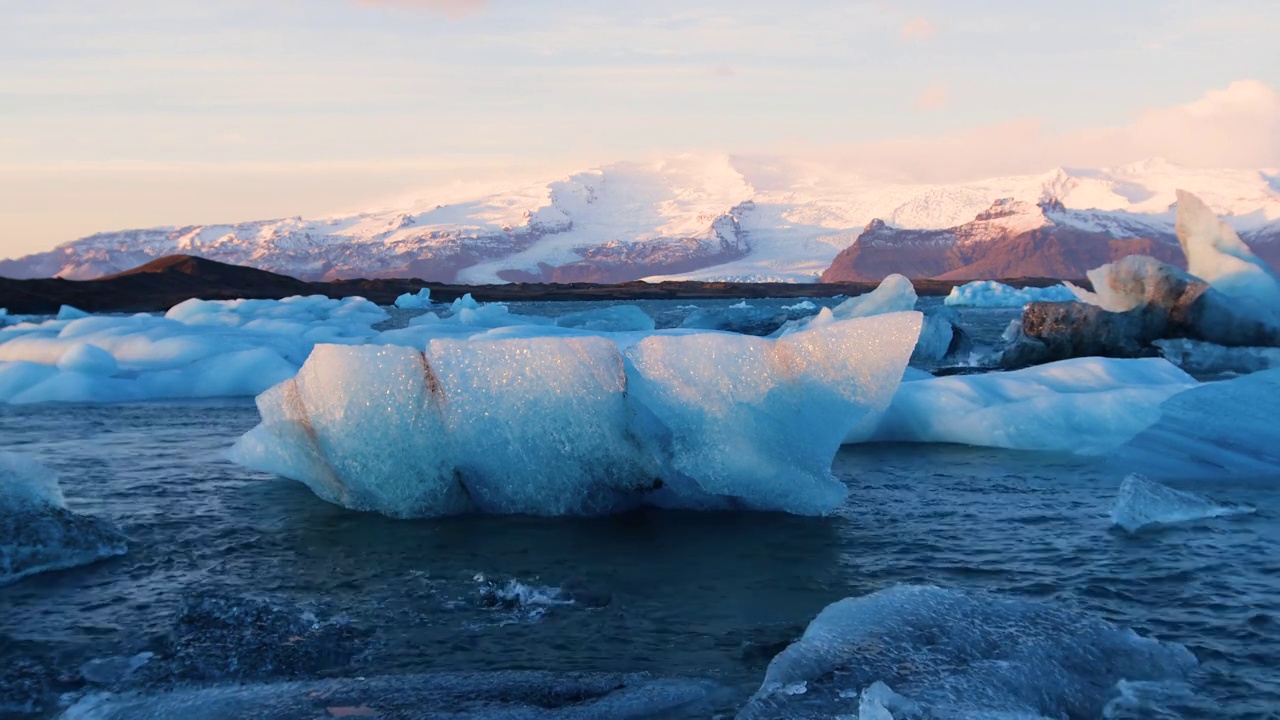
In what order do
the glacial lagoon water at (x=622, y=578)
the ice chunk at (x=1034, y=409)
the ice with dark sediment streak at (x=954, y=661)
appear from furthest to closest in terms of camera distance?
the ice chunk at (x=1034, y=409) < the glacial lagoon water at (x=622, y=578) < the ice with dark sediment streak at (x=954, y=661)

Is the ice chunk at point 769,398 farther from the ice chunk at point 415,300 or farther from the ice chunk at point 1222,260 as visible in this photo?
the ice chunk at point 415,300

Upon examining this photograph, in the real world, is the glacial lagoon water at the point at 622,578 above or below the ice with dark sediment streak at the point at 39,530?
below

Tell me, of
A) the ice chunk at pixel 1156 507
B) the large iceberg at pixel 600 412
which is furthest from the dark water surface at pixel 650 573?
the large iceberg at pixel 600 412

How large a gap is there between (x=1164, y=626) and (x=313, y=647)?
12.6 feet

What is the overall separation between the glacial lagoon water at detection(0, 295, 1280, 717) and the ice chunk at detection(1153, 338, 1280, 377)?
31.4 ft

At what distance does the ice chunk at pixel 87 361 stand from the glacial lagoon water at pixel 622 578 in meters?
7.60

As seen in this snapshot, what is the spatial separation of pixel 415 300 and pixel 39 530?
56.9 m

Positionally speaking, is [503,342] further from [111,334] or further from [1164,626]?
[111,334]

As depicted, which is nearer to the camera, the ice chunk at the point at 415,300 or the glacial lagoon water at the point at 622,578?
the glacial lagoon water at the point at 622,578

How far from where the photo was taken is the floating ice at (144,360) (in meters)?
15.1

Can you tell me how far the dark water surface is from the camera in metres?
4.95

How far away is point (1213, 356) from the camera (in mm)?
17188

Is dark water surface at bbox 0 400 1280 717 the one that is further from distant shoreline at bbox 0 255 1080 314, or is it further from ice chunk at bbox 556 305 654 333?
distant shoreline at bbox 0 255 1080 314

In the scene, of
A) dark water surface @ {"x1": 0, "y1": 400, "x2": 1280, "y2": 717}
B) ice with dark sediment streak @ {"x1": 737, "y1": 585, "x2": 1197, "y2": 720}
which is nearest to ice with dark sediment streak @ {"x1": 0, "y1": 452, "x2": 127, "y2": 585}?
dark water surface @ {"x1": 0, "y1": 400, "x2": 1280, "y2": 717}
